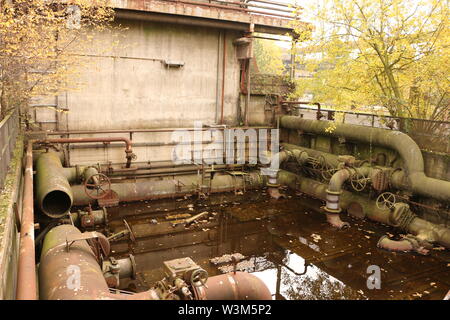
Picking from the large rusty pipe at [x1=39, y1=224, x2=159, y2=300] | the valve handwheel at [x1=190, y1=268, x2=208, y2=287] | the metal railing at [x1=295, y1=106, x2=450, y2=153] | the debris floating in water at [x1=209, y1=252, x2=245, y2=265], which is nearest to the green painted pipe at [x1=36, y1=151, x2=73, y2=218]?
the large rusty pipe at [x1=39, y1=224, x2=159, y2=300]

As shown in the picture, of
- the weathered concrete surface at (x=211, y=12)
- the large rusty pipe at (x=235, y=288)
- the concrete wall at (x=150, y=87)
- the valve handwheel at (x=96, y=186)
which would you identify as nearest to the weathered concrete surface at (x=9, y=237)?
the large rusty pipe at (x=235, y=288)

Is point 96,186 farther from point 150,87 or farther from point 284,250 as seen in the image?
point 284,250

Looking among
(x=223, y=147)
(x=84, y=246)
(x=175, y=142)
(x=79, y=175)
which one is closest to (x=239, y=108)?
(x=223, y=147)

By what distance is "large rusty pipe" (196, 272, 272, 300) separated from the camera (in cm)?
502

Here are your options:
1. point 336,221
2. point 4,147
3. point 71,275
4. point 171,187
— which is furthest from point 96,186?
point 336,221

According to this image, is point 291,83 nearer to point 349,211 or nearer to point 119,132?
point 349,211

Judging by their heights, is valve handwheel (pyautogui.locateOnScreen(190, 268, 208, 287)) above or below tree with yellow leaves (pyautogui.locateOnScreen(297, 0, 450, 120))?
below

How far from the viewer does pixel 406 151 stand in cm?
1055

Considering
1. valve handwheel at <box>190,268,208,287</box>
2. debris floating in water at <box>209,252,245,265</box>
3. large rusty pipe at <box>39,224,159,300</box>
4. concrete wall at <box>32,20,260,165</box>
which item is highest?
concrete wall at <box>32,20,260,165</box>

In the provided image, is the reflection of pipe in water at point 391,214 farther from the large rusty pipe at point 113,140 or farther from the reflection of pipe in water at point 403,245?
the large rusty pipe at point 113,140

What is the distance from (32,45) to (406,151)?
10.1m

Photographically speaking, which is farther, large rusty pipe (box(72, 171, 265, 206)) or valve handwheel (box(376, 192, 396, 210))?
large rusty pipe (box(72, 171, 265, 206))

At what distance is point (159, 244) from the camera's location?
9.46 m

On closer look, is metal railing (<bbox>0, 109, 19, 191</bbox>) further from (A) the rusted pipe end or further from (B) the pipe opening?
(A) the rusted pipe end
